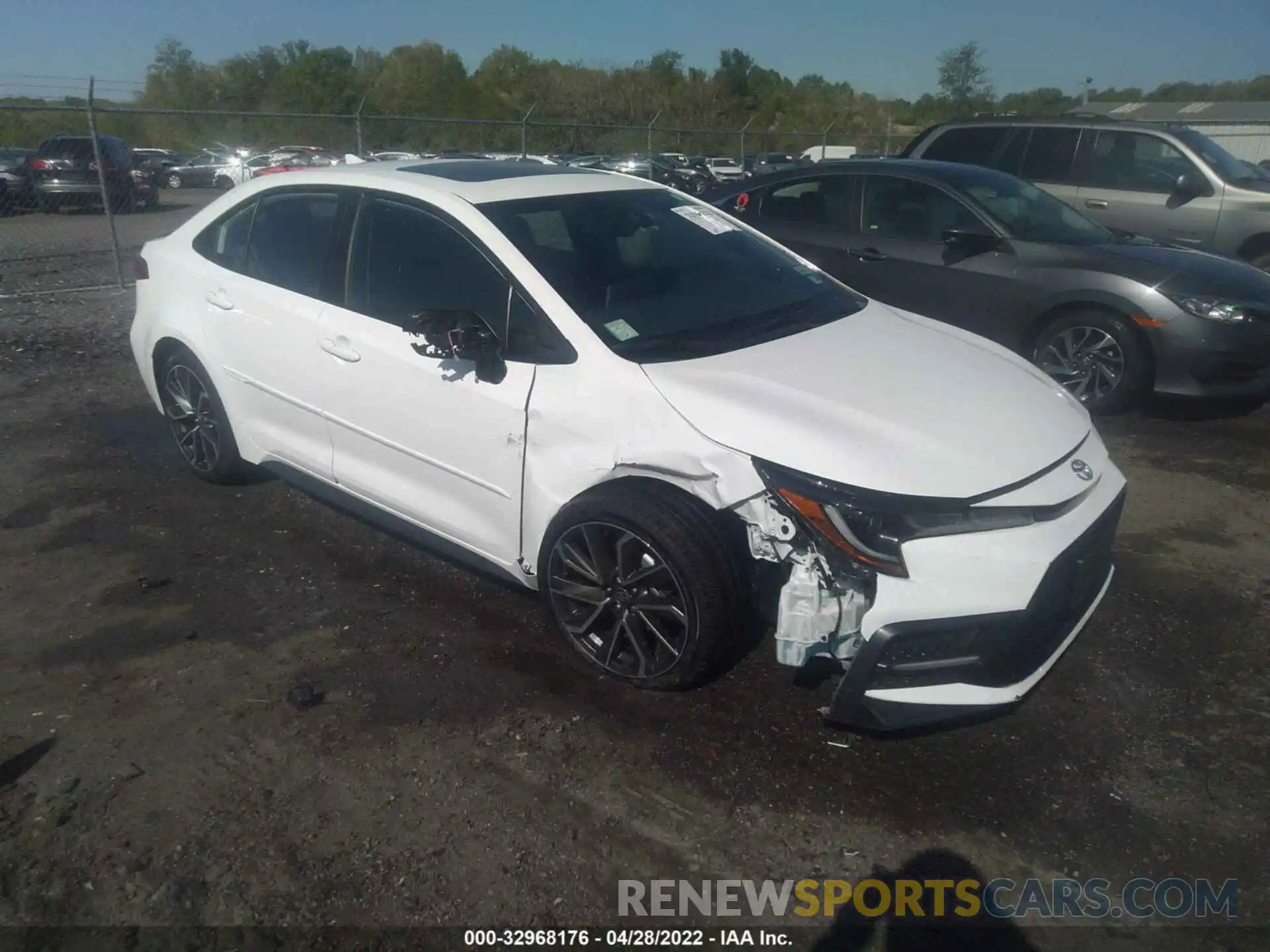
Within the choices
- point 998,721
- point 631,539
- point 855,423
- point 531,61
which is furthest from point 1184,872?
point 531,61

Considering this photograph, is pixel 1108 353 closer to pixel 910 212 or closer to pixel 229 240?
pixel 910 212

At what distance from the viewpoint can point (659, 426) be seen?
10.1 feet

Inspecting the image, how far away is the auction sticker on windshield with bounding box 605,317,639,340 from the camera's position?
3.36 meters

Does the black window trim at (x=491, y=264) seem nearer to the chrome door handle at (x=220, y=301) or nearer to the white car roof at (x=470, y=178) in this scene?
the white car roof at (x=470, y=178)

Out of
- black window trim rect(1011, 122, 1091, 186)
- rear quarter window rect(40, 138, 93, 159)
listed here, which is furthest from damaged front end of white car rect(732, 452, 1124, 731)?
rear quarter window rect(40, 138, 93, 159)

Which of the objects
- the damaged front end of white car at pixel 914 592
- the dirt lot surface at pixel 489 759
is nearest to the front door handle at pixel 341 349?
the dirt lot surface at pixel 489 759

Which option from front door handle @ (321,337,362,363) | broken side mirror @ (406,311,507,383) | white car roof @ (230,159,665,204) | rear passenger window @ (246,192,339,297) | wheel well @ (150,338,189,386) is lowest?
wheel well @ (150,338,189,386)

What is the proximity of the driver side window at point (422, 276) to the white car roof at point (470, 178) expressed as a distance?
0.41 ft

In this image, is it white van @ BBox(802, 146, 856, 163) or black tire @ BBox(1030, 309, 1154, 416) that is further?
white van @ BBox(802, 146, 856, 163)

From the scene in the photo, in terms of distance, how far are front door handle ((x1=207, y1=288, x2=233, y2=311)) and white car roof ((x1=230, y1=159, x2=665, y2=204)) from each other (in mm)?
544

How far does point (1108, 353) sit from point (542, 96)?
55.9 m

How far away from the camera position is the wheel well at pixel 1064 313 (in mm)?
5914

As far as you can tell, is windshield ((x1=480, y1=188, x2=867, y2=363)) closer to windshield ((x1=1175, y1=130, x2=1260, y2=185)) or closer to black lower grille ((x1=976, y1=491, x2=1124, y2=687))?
black lower grille ((x1=976, y1=491, x2=1124, y2=687))
